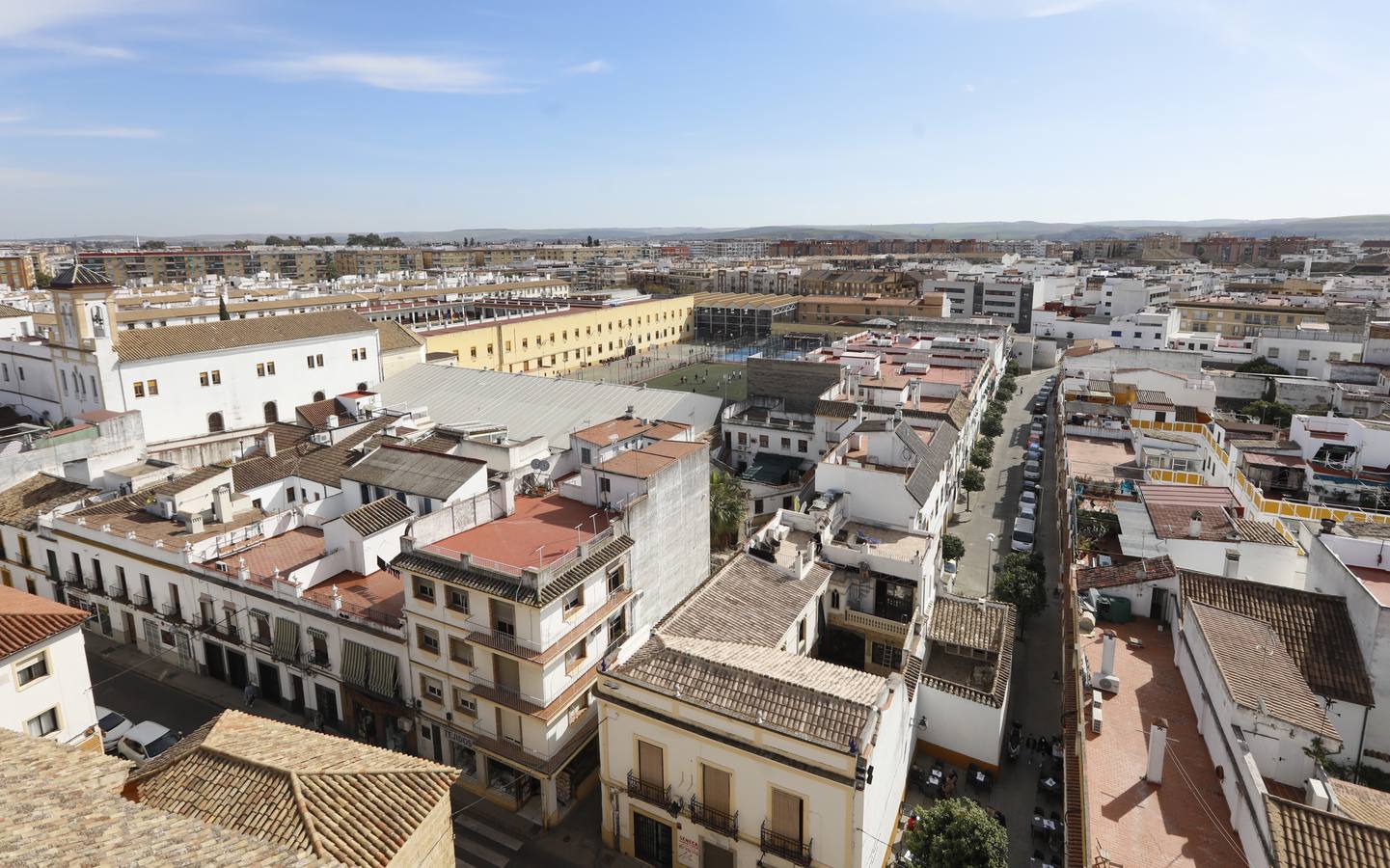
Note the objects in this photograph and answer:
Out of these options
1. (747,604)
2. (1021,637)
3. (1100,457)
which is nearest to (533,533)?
(747,604)

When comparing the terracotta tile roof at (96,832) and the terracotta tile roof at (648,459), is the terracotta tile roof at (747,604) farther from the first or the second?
the terracotta tile roof at (96,832)

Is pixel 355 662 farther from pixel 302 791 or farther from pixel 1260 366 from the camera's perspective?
pixel 1260 366

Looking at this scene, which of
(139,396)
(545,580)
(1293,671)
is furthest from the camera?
(139,396)

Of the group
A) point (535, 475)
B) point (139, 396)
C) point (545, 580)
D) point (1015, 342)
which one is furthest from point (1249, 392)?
point (139, 396)

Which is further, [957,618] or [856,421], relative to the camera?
[856,421]

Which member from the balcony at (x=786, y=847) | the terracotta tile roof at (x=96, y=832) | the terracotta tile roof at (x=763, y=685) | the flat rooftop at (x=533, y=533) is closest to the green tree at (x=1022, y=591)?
the terracotta tile roof at (x=763, y=685)

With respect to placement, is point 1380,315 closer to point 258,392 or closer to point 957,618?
point 957,618

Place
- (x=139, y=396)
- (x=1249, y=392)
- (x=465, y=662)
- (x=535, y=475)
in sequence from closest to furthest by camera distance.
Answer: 1. (x=465, y=662)
2. (x=535, y=475)
3. (x=139, y=396)
4. (x=1249, y=392)
